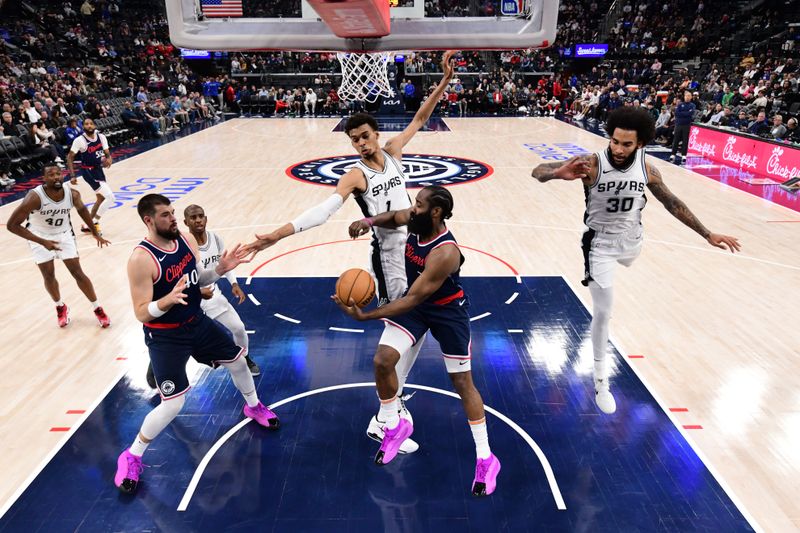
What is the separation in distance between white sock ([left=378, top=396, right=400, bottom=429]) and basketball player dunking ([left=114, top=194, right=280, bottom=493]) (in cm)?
110

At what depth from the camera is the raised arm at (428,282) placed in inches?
136

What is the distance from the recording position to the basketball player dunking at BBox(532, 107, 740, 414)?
3.84 m

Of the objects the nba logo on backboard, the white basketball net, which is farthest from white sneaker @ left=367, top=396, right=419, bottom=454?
the white basketball net

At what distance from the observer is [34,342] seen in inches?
229

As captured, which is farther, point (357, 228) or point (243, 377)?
point (243, 377)

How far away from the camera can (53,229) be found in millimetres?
5938

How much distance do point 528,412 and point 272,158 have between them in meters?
12.8

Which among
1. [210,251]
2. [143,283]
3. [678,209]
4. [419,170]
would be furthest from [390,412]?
[419,170]

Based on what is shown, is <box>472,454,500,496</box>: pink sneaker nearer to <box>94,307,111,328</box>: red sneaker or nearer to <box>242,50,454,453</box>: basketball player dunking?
<box>242,50,454,453</box>: basketball player dunking

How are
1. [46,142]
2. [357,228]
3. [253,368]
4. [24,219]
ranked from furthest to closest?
[46,142]
[24,219]
[253,368]
[357,228]

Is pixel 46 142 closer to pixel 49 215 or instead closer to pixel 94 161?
pixel 94 161

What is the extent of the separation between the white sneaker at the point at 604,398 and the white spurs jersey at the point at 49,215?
535 centimetres

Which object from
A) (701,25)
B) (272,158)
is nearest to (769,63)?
(701,25)

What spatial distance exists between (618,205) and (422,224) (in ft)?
5.00
